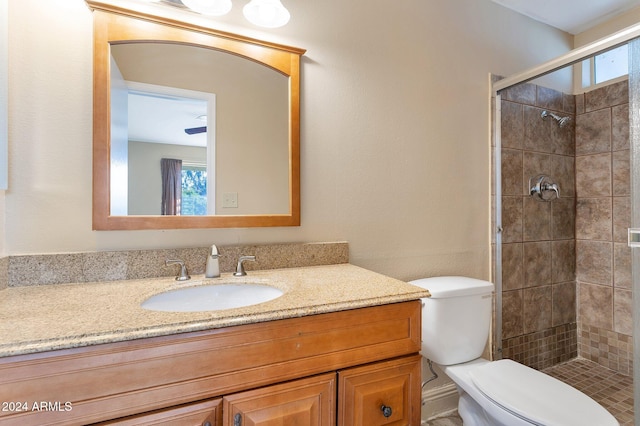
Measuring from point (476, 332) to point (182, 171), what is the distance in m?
1.48

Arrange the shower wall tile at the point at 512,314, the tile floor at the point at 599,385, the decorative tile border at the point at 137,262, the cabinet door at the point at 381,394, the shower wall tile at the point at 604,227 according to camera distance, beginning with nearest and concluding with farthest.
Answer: the cabinet door at the point at 381,394, the decorative tile border at the point at 137,262, the tile floor at the point at 599,385, the shower wall tile at the point at 512,314, the shower wall tile at the point at 604,227

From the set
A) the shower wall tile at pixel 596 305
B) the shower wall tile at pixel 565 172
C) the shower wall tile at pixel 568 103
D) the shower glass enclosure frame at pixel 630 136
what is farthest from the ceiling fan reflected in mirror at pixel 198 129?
the shower wall tile at pixel 596 305

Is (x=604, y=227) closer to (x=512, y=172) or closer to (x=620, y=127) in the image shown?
(x=620, y=127)

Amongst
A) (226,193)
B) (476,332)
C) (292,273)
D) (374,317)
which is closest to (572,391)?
(476,332)

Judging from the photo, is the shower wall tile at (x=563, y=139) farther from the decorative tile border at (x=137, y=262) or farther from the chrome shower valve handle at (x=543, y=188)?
A: the decorative tile border at (x=137, y=262)

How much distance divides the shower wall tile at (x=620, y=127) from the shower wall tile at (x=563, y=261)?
69 cm

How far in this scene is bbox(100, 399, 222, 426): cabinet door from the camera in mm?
692

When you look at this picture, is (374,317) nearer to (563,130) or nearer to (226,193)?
(226,193)

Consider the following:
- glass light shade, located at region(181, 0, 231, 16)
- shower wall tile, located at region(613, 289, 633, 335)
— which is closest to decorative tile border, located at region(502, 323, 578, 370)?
shower wall tile, located at region(613, 289, 633, 335)

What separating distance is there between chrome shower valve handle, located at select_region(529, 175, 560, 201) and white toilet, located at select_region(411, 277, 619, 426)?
94 cm

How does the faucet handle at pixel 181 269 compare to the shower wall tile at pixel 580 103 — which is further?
the shower wall tile at pixel 580 103

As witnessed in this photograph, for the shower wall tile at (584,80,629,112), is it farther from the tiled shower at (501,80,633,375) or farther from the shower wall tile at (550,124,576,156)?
the shower wall tile at (550,124,576,156)

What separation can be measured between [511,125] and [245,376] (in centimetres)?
205

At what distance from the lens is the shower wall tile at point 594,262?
2104 mm
